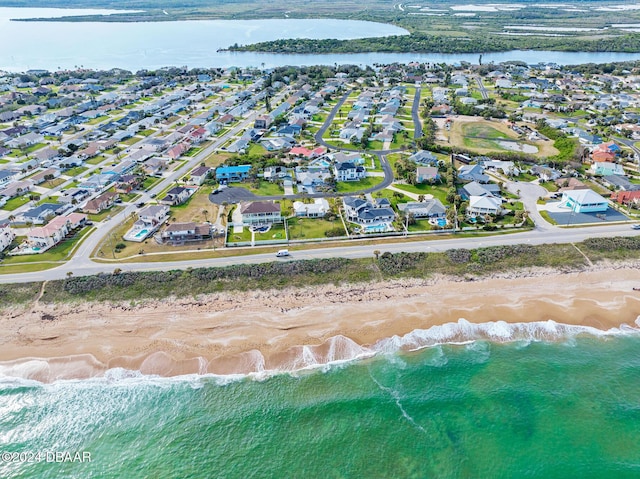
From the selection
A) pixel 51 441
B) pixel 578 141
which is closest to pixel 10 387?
pixel 51 441

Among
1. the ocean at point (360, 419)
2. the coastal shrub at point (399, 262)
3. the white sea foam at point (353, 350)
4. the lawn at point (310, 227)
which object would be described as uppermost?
the lawn at point (310, 227)

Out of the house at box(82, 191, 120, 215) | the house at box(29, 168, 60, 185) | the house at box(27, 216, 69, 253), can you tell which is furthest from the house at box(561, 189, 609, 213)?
the house at box(29, 168, 60, 185)

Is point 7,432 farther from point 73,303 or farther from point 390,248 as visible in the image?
point 390,248

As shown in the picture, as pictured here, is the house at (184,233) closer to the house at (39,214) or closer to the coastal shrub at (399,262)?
the house at (39,214)

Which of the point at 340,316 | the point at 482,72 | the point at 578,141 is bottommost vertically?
the point at 340,316

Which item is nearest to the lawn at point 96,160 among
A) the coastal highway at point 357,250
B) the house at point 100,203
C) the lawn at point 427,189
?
the house at point 100,203
